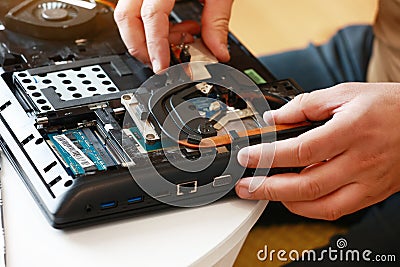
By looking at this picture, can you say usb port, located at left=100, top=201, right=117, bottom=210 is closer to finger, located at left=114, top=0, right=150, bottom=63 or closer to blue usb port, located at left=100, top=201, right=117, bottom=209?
blue usb port, located at left=100, top=201, right=117, bottom=209

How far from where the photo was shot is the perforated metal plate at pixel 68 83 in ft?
3.37

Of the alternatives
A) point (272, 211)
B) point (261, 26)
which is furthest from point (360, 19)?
point (272, 211)

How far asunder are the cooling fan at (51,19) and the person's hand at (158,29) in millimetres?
72

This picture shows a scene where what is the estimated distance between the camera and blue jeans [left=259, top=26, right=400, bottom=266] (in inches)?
52.7

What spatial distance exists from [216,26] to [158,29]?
12 centimetres

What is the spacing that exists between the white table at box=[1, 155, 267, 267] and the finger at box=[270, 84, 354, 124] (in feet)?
0.39

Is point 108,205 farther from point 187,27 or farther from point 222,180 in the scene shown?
point 187,27

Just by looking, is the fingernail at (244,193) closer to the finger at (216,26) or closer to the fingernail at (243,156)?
the fingernail at (243,156)

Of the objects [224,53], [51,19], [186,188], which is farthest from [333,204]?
[51,19]

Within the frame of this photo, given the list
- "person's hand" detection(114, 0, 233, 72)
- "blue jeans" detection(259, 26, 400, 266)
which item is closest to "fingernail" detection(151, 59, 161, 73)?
"person's hand" detection(114, 0, 233, 72)

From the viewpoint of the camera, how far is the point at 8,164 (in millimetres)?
979

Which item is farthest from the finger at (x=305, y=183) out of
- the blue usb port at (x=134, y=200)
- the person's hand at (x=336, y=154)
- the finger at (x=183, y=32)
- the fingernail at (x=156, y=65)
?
the finger at (x=183, y=32)

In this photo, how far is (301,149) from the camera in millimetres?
943

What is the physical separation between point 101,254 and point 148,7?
0.41 m
